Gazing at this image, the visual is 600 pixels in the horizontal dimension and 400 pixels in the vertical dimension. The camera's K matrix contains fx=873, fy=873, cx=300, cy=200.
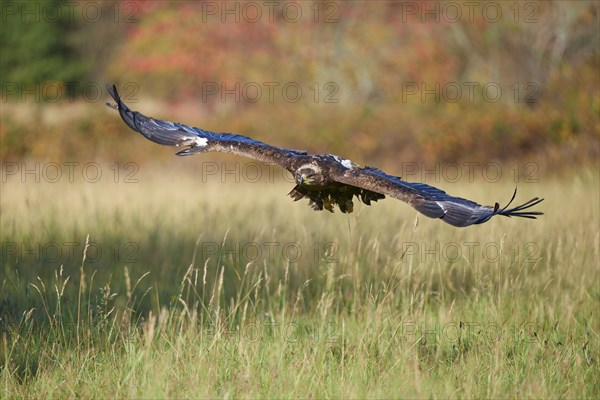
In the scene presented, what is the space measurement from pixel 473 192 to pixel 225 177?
3.67m

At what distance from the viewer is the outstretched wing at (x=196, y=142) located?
4.85m

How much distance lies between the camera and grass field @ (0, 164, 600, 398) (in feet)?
12.8

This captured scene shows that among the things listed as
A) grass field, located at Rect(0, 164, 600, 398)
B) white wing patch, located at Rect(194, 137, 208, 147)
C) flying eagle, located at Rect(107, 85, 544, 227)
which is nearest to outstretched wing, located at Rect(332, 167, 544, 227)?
flying eagle, located at Rect(107, 85, 544, 227)

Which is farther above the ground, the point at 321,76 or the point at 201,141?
the point at 321,76

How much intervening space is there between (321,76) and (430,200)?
622 inches

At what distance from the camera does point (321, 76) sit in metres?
19.6

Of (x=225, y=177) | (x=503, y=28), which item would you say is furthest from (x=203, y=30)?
(x=225, y=177)

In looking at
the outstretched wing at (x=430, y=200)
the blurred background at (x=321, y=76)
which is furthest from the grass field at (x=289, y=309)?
the blurred background at (x=321, y=76)

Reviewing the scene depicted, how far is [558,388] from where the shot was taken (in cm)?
396

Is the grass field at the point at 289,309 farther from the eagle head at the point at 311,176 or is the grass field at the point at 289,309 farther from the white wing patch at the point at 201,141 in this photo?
the white wing patch at the point at 201,141

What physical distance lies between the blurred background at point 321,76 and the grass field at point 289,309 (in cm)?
465

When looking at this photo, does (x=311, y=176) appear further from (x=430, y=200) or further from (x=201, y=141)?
(x=430, y=200)

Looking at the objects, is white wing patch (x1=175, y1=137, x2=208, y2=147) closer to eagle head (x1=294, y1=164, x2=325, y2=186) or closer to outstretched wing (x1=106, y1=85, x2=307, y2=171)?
outstretched wing (x1=106, y1=85, x2=307, y2=171)

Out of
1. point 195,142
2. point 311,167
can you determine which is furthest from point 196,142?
point 311,167
